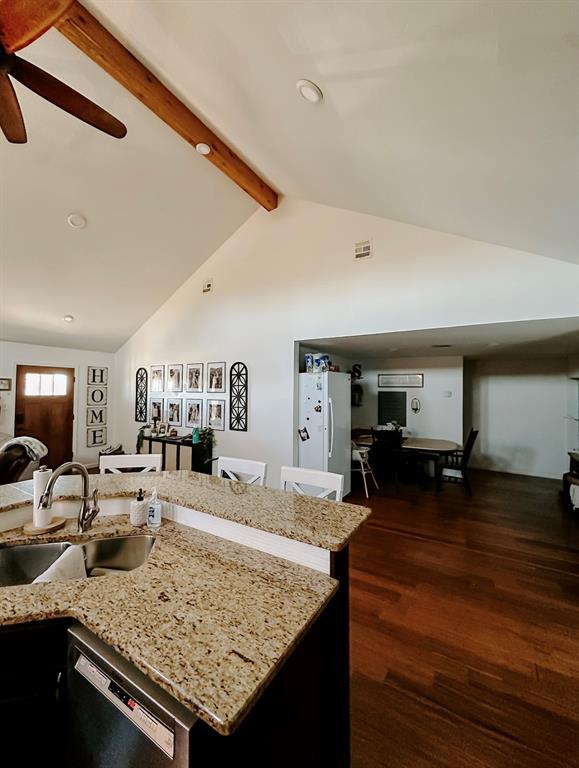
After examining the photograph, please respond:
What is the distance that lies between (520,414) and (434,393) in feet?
5.84

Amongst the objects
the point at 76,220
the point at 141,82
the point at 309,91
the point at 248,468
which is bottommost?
the point at 248,468

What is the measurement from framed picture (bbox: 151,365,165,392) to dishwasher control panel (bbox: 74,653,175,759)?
5460 millimetres

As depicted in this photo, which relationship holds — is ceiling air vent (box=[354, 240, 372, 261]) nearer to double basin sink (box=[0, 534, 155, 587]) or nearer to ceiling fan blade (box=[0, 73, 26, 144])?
ceiling fan blade (box=[0, 73, 26, 144])

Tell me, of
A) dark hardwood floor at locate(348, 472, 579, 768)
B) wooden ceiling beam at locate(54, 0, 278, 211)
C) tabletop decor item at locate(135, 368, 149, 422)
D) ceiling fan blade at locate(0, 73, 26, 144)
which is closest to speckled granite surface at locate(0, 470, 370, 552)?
dark hardwood floor at locate(348, 472, 579, 768)

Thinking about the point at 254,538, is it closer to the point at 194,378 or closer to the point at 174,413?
the point at 194,378

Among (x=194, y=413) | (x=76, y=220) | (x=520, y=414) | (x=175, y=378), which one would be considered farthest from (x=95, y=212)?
(x=520, y=414)

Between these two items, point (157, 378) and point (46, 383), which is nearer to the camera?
point (46, 383)

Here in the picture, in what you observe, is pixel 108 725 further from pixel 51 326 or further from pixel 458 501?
pixel 51 326

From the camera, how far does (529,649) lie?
188 cm

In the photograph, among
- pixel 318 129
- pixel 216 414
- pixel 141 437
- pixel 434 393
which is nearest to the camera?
pixel 318 129

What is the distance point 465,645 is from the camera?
6.25ft

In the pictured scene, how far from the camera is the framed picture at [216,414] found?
Answer: 5.05 metres

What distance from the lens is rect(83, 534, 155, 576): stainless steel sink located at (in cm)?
140

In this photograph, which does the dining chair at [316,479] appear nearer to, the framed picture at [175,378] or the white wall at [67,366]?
the framed picture at [175,378]
